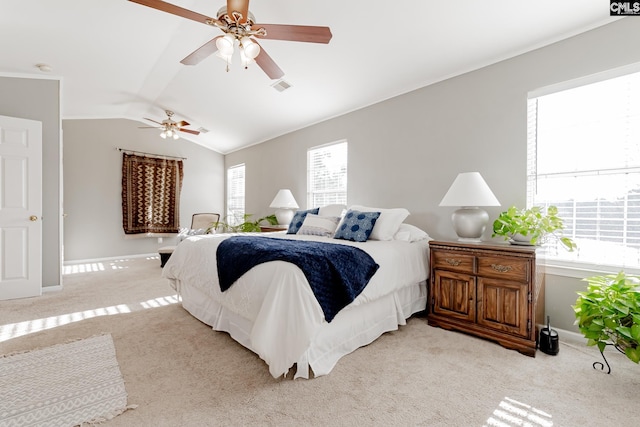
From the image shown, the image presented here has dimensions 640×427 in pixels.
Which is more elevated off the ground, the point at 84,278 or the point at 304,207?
the point at 304,207

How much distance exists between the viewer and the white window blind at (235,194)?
7031 millimetres

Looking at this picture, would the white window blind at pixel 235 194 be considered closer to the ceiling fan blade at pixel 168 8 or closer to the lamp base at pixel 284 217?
the lamp base at pixel 284 217

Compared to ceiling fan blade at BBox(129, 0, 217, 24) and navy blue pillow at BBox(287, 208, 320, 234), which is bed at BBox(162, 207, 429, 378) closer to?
navy blue pillow at BBox(287, 208, 320, 234)

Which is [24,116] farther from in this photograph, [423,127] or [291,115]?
[423,127]

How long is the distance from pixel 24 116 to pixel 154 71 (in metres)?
1.60

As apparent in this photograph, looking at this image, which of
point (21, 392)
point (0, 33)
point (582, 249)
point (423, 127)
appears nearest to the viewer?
point (21, 392)

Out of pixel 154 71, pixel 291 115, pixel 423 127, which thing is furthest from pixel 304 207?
pixel 154 71

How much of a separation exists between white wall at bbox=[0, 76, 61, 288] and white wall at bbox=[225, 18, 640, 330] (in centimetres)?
353

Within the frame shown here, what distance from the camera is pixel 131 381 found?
1.83 m

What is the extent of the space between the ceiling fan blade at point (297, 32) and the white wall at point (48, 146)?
11.0 ft

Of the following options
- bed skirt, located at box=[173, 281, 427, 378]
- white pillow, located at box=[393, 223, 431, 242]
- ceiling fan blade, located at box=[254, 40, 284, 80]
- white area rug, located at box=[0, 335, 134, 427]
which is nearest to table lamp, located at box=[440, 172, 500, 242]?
white pillow, located at box=[393, 223, 431, 242]

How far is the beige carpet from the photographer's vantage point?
4.99 feet

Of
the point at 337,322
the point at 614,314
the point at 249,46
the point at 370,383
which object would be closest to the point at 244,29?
the point at 249,46

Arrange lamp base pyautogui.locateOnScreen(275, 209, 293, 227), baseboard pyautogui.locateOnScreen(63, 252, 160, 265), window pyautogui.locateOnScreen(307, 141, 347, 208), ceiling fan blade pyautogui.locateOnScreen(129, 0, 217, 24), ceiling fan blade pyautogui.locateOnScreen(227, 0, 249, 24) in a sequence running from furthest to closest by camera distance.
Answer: baseboard pyautogui.locateOnScreen(63, 252, 160, 265) < lamp base pyautogui.locateOnScreen(275, 209, 293, 227) < window pyautogui.locateOnScreen(307, 141, 347, 208) < ceiling fan blade pyautogui.locateOnScreen(227, 0, 249, 24) < ceiling fan blade pyautogui.locateOnScreen(129, 0, 217, 24)
